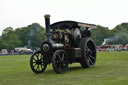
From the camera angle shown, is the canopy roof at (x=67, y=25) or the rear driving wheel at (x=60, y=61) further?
the canopy roof at (x=67, y=25)

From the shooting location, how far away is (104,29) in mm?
96875

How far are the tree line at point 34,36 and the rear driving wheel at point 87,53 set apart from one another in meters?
68.5

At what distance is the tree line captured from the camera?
8444cm

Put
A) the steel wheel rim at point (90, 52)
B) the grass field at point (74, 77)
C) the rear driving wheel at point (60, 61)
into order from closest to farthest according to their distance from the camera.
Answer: the grass field at point (74, 77) < the rear driving wheel at point (60, 61) < the steel wheel rim at point (90, 52)

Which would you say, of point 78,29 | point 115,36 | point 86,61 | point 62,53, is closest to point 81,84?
point 62,53

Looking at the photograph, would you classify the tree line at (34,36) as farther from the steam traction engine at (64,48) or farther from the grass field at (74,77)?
the grass field at (74,77)

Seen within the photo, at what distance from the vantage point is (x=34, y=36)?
292 ft

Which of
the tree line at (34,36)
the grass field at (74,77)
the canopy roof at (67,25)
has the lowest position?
the grass field at (74,77)

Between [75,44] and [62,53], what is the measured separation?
1650mm

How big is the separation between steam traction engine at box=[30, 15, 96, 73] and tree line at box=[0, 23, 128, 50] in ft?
226

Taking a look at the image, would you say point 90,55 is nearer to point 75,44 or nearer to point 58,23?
point 75,44

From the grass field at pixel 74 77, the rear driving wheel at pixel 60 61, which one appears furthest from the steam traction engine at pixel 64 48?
the grass field at pixel 74 77

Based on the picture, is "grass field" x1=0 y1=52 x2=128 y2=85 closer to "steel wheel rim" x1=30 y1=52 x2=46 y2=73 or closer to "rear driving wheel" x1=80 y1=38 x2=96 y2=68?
"steel wheel rim" x1=30 y1=52 x2=46 y2=73

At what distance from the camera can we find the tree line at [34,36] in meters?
84.4
